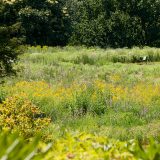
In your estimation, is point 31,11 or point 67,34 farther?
point 67,34

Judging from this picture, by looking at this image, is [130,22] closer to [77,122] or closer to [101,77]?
[101,77]

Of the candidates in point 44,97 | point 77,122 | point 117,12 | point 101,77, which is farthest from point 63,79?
point 117,12

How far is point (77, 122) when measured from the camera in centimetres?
1111

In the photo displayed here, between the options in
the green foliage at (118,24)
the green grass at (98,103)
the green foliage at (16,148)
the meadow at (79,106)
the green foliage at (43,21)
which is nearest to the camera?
the green foliage at (16,148)

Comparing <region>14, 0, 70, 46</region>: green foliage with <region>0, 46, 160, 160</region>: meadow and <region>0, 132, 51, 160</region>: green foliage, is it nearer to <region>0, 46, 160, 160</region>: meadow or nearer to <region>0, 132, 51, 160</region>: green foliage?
<region>0, 46, 160, 160</region>: meadow

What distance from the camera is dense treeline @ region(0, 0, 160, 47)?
36.4 m

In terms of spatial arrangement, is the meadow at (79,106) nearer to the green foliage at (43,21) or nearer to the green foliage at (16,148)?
the green foliage at (16,148)

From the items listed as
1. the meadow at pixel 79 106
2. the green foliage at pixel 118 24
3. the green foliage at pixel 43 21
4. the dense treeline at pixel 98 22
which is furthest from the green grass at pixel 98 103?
the green foliage at pixel 43 21

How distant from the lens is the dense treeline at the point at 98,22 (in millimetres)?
36406

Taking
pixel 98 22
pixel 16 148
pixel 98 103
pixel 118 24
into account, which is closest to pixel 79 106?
pixel 98 103

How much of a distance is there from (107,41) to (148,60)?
35.9 feet

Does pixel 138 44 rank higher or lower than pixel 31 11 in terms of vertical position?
lower

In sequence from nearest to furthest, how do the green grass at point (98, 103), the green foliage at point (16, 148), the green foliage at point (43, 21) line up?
1. the green foliage at point (16, 148)
2. the green grass at point (98, 103)
3. the green foliage at point (43, 21)

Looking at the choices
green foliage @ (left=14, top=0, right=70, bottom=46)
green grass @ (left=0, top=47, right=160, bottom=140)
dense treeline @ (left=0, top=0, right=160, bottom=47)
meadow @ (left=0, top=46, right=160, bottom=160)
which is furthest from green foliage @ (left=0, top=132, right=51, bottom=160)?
green foliage @ (left=14, top=0, right=70, bottom=46)
